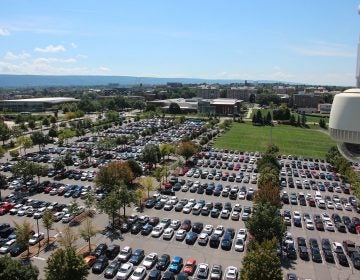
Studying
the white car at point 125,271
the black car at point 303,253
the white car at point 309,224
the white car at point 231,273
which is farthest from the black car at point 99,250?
the white car at point 309,224

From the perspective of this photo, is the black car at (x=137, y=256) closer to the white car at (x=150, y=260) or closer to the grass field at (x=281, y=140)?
the white car at (x=150, y=260)

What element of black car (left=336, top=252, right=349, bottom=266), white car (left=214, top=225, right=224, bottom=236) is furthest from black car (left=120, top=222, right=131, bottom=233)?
black car (left=336, top=252, right=349, bottom=266)

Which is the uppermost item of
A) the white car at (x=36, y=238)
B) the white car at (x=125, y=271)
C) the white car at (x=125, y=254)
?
the white car at (x=125, y=271)

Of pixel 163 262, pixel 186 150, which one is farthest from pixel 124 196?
pixel 186 150

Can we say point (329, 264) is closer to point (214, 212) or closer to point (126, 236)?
point (214, 212)

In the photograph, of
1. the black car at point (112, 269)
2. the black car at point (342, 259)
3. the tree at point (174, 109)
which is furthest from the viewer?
the tree at point (174, 109)

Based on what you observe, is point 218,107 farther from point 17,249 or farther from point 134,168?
point 17,249
